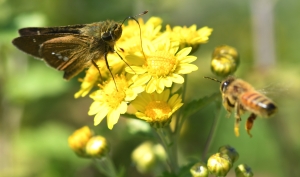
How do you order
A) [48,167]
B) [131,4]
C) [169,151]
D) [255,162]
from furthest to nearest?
[131,4]
[255,162]
[48,167]
[169,151]

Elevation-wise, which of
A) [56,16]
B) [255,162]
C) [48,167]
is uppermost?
[56,16]

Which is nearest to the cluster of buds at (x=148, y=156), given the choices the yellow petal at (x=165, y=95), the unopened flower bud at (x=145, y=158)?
the unopened flower bud at (x=145, y=158)

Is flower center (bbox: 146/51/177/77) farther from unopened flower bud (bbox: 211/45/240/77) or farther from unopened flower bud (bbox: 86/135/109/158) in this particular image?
unopened flower bud (bbox: 86/135/109/158)

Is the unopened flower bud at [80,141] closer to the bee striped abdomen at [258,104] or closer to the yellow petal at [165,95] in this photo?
the yellow petal at [165,95]

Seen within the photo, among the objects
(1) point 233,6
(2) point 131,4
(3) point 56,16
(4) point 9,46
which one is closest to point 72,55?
(4) point 9,46

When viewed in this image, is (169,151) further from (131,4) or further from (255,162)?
(131,4)

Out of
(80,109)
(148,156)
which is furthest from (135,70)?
(80,109)

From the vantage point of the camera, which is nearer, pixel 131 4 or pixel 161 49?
pixel 161 49
